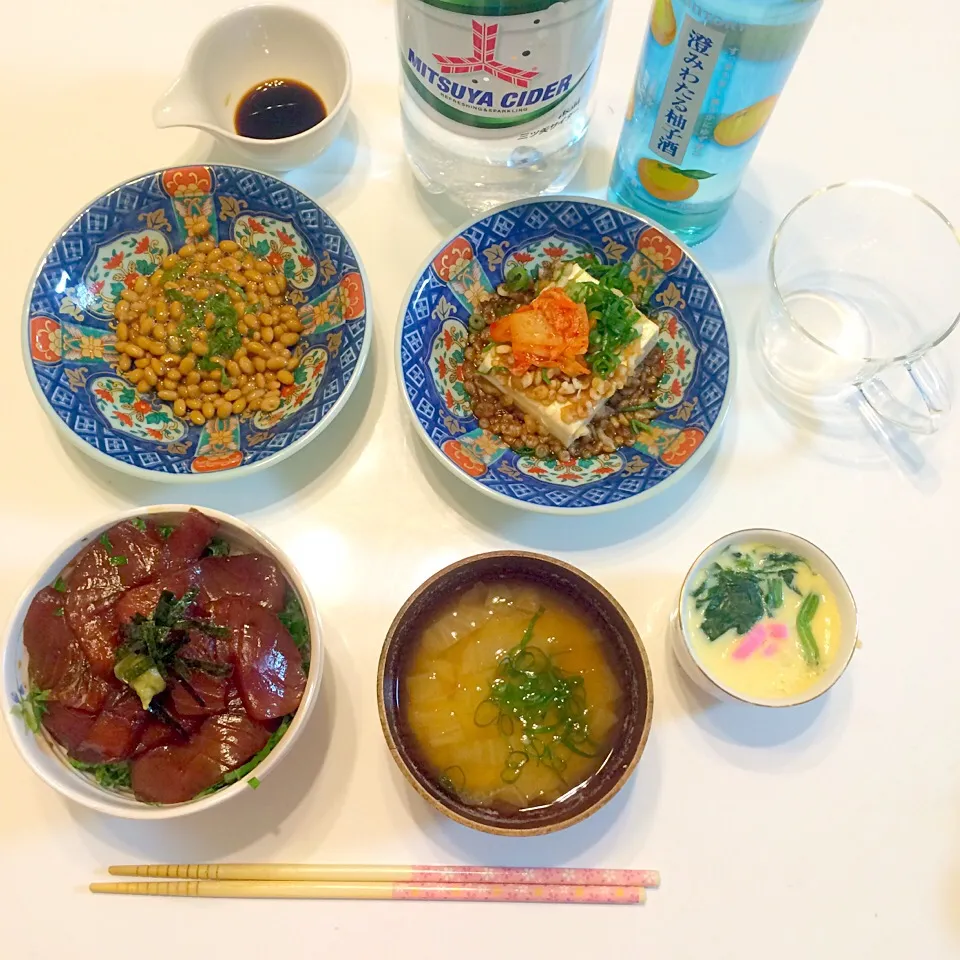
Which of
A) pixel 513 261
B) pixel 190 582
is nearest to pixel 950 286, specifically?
pixel 513 261

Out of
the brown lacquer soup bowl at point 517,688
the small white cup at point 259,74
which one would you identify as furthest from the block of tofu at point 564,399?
the small white cup at point 259,74

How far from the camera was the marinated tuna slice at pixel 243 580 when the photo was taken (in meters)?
1.17

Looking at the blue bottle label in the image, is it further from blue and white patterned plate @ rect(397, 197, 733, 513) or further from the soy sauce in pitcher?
the soy sauce in pitcher

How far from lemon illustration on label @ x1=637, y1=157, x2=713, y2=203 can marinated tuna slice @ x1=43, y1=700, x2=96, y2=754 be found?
129cm

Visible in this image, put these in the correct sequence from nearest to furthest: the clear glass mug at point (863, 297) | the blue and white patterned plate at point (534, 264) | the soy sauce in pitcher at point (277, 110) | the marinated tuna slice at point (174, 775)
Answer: the marinated tuna slice at point (174, 775)
the blue and white patterned plate at point (534, 264)
the clear glass mug at point (863, 297)
the soy sauce in pitcher at point (277, 110)

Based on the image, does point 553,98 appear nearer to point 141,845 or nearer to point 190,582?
point 190,582

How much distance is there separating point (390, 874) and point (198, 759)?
1.13 ft

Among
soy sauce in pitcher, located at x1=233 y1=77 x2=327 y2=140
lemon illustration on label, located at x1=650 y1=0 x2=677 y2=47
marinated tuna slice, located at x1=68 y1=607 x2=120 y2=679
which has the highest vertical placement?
lemon illustration on label, located at x1=650 y1=0 x2=677 y2=47

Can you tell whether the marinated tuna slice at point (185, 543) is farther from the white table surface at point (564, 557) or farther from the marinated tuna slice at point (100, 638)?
the white table surface at point (564, 557)

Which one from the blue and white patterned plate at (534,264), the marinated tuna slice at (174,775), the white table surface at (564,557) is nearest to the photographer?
the marinated tuna slice at (174,775)

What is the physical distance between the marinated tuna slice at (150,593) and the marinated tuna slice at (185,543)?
0.01 metres

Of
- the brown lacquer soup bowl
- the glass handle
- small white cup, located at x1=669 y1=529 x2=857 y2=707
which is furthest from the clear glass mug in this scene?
the brown lacquer soup bowl

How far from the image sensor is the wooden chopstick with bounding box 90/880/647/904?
118cm

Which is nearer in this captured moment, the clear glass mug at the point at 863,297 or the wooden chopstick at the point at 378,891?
the wooden chopstick at the point at 378,891
